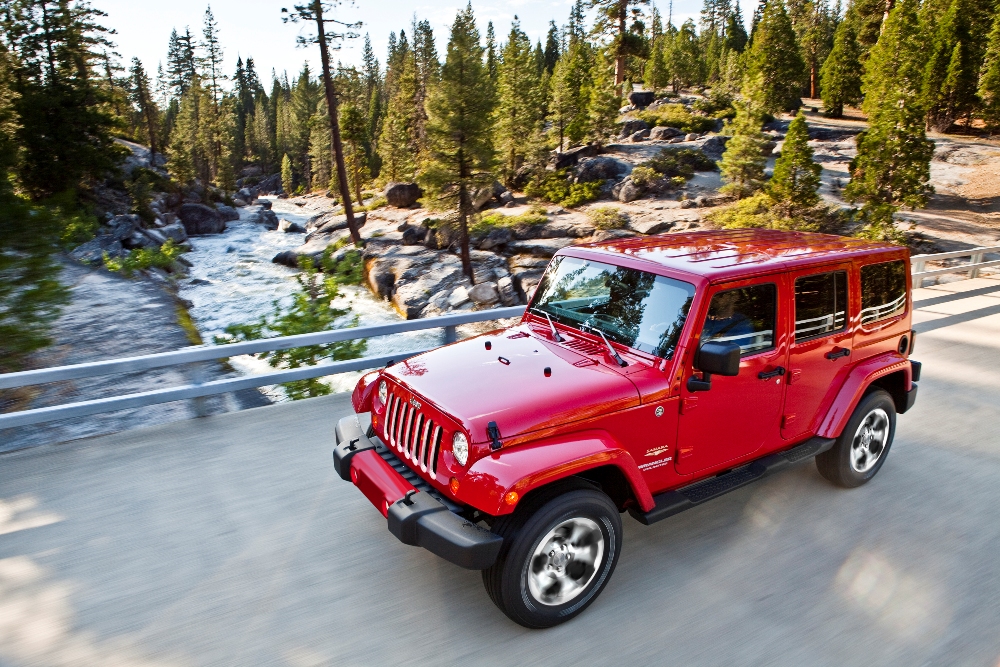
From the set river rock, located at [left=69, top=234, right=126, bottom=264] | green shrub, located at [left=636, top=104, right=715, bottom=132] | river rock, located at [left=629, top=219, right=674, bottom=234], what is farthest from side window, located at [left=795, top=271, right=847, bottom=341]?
green shrub, located at [left=636, top=104, right=715, bottom=132]

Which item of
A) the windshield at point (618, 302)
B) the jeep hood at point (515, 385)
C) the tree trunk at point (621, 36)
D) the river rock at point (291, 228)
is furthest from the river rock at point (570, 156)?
the jeep hood at point (515, 385)

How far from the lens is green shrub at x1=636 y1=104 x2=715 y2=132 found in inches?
2037

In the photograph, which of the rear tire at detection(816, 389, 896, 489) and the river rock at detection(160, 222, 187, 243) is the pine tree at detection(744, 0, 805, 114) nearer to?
the river rock at detection(160, 222, 187, 243)

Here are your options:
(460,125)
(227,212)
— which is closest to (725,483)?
(460,125)

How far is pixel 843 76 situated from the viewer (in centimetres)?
5447

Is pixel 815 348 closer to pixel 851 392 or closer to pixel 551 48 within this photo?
pixel 851 392

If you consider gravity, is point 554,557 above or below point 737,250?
below

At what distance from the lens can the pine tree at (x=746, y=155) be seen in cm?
3338

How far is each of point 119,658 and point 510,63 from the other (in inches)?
1972

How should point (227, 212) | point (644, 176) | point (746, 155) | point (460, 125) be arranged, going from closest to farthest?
point (460, 125)
point (746, 155)
point (644, 176)
point (227, 212)

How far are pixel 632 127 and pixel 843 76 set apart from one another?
61.0ft

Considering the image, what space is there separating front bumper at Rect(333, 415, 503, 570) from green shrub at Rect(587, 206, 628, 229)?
3025cm

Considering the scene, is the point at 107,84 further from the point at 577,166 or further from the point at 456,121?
the point at 577,166

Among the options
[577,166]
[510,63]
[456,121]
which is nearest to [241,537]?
[456,121]
